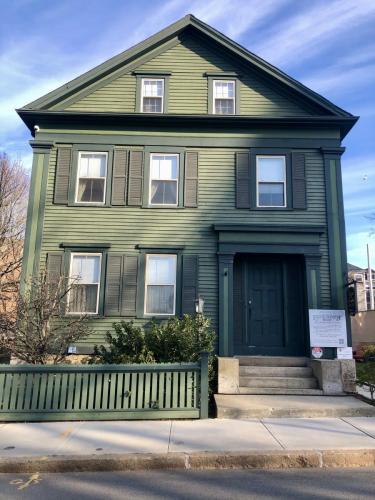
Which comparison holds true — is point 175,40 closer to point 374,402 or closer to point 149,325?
point 149,325

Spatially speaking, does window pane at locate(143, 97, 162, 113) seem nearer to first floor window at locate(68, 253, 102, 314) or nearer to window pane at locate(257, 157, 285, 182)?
window pane at locate(257, 157, 285, 182)

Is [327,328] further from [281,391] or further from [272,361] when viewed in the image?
[281,391]

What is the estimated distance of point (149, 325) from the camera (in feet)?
35.4

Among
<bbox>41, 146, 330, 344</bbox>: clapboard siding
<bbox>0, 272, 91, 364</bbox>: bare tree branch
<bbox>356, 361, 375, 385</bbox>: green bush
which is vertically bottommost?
<bbox>356, 361, 375, 385</bbox>: green bush

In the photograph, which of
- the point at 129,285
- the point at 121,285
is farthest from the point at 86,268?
the point at 129,285

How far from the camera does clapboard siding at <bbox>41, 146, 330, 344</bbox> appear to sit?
11.2m

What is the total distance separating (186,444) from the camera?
19.5 ft

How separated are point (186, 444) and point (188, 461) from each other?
0.54 metres

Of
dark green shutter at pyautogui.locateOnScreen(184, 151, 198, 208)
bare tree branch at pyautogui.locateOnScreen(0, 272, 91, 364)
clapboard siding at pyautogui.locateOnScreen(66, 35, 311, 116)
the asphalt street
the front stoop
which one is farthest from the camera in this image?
clapboard siding at pyautogui.locateOnScreen(66, 35, 311, 116)

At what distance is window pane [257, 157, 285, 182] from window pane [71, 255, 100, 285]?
5.02 meters

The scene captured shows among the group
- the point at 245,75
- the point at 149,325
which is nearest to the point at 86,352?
the point at 149,325

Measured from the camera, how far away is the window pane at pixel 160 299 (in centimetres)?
1102

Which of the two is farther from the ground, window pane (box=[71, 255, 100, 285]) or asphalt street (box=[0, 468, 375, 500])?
window pane (box=[71, 255, 100, 285])

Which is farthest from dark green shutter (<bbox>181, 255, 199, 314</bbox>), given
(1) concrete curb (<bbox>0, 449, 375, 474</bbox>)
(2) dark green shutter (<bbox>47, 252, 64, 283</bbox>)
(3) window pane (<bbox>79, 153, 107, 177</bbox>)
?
(1) concrete curb (<bbox>0, 449, 375, 474</bbox>)
